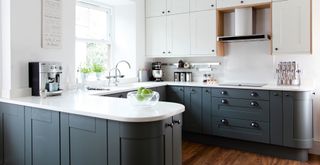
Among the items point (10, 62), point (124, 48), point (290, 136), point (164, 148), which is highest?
point (124, 48)

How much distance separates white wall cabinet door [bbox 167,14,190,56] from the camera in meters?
4.44

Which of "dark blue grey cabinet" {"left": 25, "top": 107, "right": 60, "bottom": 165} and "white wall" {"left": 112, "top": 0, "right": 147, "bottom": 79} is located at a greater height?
"white wall" {"left": 112, "top": 0, "right": 147, "bottom": 79}

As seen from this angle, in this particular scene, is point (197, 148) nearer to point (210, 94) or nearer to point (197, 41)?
point (210, 94)

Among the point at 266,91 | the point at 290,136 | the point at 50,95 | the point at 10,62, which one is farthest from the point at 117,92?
the point at 290,136

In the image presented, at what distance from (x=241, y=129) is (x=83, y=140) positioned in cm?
237

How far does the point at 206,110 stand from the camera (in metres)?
3.97

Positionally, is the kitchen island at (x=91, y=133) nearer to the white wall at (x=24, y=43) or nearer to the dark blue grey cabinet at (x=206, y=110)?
the white wall at (x=24, y=43)

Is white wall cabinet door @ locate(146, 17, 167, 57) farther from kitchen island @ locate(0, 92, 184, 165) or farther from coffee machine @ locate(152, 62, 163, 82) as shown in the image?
kitchen island @ locate(0, 92, 184, 165)

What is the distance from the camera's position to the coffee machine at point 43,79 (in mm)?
2861

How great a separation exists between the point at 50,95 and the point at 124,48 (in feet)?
6.95

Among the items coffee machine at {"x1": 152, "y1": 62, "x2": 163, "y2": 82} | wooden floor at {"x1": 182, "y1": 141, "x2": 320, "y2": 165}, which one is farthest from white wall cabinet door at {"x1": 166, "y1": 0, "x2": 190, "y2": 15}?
wooden floor at {"x1": 182, "y1": 141, "x2": 320, "y2": 165}

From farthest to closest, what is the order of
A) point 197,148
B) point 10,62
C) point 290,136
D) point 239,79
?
point 239,79 → point 197,148 → point 290,136 → point 10,62

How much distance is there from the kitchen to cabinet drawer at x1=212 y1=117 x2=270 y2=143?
0.05 feet

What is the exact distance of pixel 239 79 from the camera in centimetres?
427
